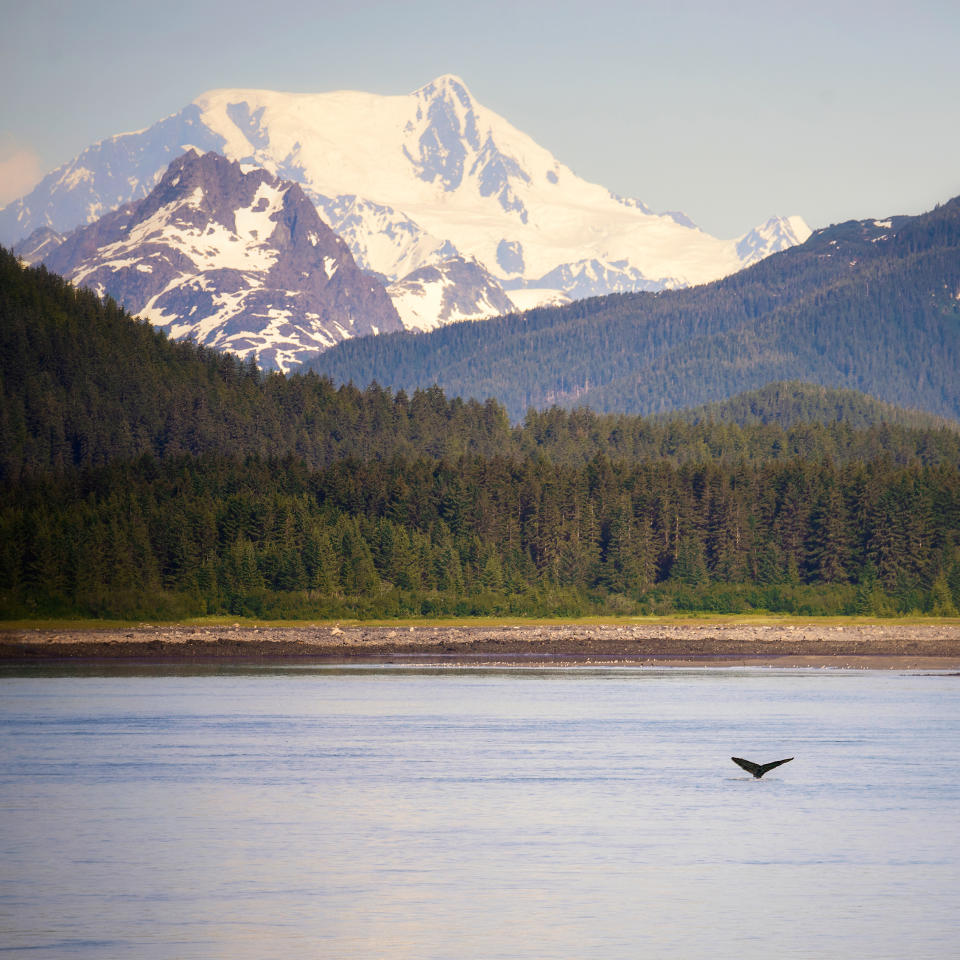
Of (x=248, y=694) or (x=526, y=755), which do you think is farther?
(x=248, y=694)

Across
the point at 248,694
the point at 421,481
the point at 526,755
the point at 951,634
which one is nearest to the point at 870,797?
the point at 526,755

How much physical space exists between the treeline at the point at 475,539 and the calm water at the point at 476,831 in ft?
235

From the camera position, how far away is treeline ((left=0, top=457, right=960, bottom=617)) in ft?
504

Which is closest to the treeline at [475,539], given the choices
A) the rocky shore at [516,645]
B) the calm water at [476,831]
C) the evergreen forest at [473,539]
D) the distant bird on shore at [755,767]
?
the evergreen forest at [473,539]

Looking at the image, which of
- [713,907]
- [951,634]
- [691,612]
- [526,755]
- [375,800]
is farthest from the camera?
[691,612]

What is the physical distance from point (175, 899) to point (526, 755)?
2733cm

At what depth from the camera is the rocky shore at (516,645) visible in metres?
119

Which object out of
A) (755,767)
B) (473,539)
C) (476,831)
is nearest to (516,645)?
(473,539)

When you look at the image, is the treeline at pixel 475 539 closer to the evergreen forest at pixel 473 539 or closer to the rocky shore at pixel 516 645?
the evergreen forest at pixel 473 539

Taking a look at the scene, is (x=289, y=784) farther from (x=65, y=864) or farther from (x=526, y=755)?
(x=65, y=864)

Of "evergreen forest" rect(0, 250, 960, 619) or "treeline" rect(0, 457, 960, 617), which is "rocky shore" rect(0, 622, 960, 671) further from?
"evergreen forest" rect(0, 250, 960, 619)

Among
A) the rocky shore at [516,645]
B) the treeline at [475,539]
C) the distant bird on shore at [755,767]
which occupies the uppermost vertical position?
the treeline at [475,539]

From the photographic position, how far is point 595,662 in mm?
118062

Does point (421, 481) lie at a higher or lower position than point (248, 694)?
higher
